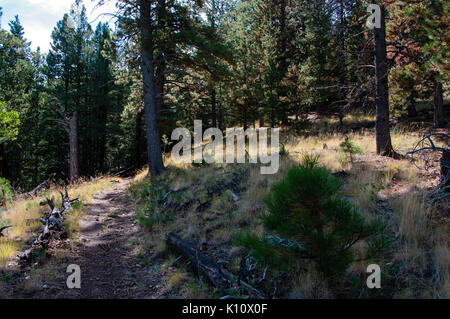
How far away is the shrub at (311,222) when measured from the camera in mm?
2506

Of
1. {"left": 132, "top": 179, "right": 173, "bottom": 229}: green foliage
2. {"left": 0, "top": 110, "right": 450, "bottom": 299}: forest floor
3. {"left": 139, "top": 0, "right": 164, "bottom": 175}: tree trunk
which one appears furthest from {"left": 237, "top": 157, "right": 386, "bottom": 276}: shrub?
{"left": 139, "top": 0, "right": 164, "bottom": 175}: tree trunk

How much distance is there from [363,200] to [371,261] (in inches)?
73.5

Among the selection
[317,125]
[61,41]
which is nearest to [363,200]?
[317,125]

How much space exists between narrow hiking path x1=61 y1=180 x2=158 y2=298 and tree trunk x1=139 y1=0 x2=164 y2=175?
3.79m

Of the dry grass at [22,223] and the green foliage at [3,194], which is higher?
the green foliage at [3,194]

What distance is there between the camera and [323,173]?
254cm

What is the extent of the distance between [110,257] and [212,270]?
2.51 metres

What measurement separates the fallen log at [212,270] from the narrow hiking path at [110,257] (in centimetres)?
67

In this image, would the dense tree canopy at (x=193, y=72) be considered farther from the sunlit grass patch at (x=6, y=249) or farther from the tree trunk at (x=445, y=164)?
the sunlit grass patch at (x=6, y=249)

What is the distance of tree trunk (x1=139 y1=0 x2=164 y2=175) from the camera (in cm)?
1074

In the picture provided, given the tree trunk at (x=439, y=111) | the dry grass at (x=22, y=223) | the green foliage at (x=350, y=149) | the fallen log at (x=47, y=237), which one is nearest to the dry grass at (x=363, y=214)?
the green foliage at (x=350, y=149)

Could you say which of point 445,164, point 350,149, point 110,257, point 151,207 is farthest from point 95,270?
point 350,149

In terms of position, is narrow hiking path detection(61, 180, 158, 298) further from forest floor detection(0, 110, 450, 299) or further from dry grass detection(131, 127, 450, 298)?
dry grass detection(131, 127, 450, 298)
